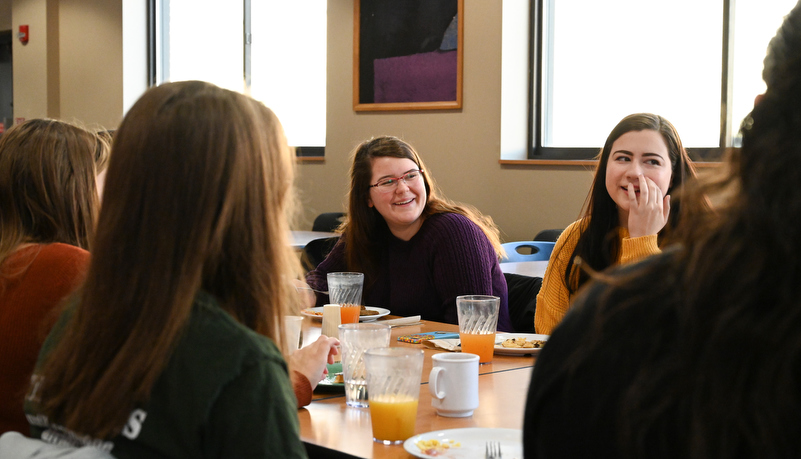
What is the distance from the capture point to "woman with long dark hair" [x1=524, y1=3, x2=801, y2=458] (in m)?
0.51

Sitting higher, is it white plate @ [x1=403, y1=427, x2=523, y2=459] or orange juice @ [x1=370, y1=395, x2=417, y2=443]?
orange juice @ [x1=370, y1=395, x2=417, y2=443]

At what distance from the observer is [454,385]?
1.30 m

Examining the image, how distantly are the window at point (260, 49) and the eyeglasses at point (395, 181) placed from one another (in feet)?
9.71

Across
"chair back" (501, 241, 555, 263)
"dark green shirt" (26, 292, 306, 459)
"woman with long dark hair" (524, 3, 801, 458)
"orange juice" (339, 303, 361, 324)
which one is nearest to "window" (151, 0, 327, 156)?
"chair back" (501, 241, 555, 263)

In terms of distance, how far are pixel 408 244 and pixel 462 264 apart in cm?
26

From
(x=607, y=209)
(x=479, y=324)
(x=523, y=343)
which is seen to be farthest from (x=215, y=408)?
(x=607, y=209)

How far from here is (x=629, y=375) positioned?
556 mm

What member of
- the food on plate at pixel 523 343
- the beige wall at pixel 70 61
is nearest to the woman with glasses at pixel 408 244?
the food on plate at pixel 523 343

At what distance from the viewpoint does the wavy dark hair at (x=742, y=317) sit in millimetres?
510

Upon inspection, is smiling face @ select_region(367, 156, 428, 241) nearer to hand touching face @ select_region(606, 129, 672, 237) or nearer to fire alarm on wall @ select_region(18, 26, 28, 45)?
hand touching face @ select_region(606, 129, 672, 237)

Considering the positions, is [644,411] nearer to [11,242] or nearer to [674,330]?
[674,330]

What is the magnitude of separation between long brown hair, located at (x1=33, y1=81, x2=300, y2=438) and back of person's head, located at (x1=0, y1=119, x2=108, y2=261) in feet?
2.16

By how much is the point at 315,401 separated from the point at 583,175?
3129 millimetres

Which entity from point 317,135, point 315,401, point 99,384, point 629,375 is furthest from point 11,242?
point 317,135
